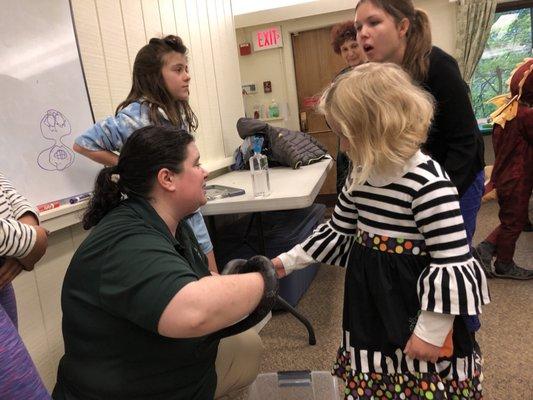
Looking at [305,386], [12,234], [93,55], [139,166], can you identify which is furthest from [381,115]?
[93,55]

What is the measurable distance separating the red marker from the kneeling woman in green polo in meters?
0.57

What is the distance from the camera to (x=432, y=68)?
1.22 meters

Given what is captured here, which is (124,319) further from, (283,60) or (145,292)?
(283,60)

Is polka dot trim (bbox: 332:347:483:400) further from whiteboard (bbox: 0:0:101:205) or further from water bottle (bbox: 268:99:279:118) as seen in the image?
water bottle (bbox: 268:99:279:118)

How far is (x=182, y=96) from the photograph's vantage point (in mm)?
1843

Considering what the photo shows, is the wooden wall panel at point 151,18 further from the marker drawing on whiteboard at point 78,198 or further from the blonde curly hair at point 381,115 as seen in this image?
the blonde curly hair at point 381,115

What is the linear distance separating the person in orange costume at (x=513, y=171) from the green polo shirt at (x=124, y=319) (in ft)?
7.00

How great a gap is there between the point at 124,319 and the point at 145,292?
20cm

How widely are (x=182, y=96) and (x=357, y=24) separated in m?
0.85

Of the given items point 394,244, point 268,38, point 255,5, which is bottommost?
point 394,244

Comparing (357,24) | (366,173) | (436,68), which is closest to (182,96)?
(357,24)

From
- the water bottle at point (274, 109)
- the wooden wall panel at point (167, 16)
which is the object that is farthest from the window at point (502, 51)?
the wooden wall panel at point (167, 16)

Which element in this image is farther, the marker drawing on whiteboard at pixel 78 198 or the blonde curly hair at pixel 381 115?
the marker drawing on whiteboard at pixel 78 198

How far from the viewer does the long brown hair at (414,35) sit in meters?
1.23
